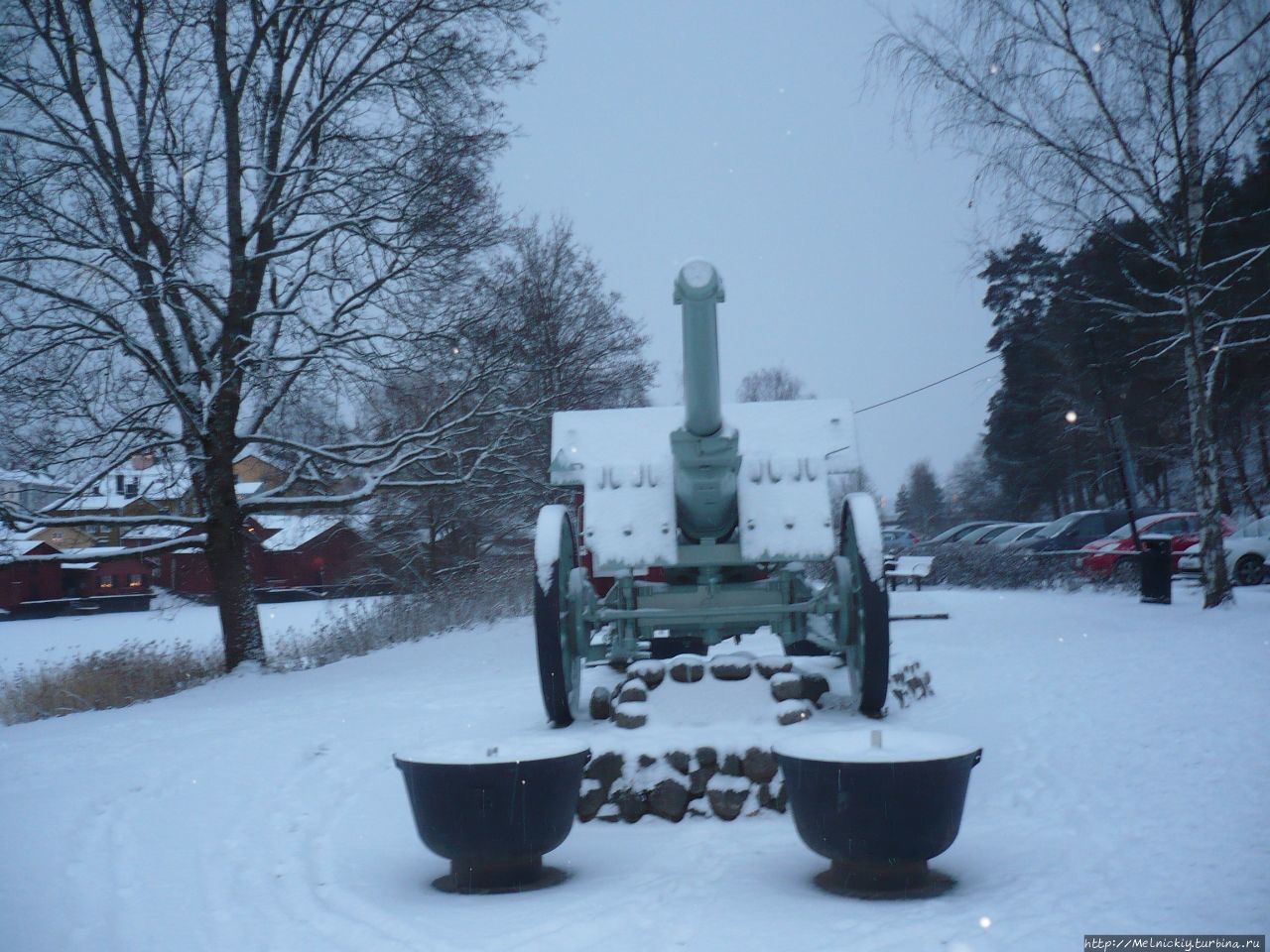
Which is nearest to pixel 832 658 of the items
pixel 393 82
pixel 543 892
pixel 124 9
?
pixel 543 892

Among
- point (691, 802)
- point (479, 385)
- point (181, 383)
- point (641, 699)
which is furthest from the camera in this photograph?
point (479, 385)

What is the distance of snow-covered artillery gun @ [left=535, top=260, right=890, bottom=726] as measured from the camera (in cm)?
656

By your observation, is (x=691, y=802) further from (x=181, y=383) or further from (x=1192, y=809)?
(x=181, y=383)

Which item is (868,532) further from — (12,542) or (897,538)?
(897,538)

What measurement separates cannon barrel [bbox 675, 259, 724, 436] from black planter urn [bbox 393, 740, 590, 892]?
2.67 m

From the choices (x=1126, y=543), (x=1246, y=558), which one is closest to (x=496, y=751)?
(x=1246, y=558)

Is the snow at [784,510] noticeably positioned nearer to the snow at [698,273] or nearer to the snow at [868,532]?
the snow at [868,532]

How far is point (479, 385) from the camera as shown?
13.5 metres

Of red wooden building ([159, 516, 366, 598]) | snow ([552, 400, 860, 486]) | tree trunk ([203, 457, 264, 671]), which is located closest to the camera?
snow ([552, 400, 860, 486])

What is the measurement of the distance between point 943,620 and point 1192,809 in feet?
29.4

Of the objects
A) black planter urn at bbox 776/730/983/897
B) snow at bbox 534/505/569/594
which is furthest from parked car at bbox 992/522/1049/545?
black planter urn at bbox 776/730/983/897

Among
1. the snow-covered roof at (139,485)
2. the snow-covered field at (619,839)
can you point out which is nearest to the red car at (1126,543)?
the snow-covered field at (619,839)

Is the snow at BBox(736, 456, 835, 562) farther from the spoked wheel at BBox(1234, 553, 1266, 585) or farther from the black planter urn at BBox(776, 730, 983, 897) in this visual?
the spoked wheel at BBox(1234, 553, 1266, 585)

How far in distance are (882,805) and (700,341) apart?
3.18 m
